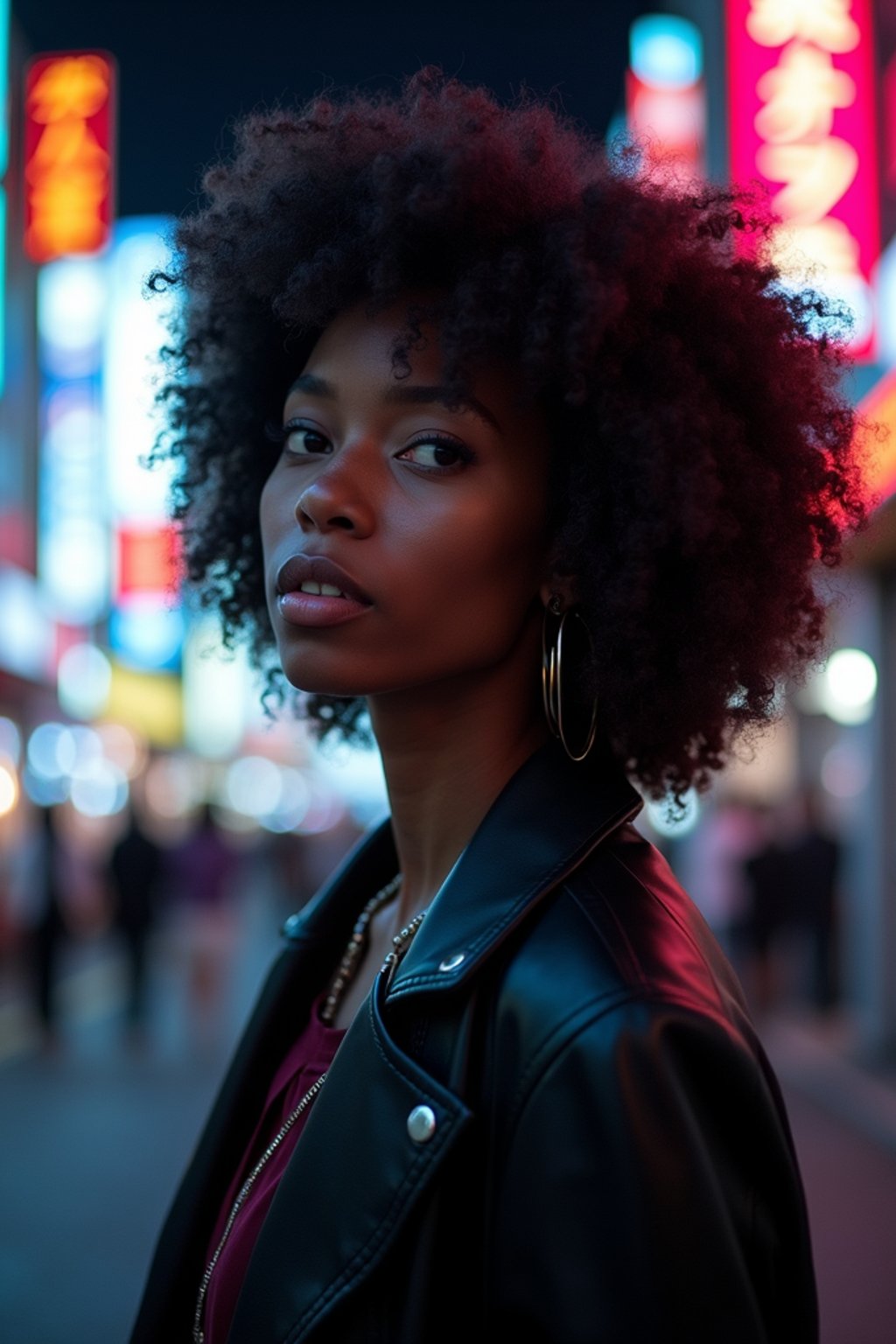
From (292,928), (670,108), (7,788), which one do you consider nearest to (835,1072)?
(292,928)

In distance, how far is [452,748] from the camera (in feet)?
5.91

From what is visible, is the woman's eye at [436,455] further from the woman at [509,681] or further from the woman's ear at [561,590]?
the woman's ear at [561,590]

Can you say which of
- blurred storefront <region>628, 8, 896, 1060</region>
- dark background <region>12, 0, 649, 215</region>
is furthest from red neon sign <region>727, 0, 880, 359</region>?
dark background <region>12, 0, 649, 215</region>

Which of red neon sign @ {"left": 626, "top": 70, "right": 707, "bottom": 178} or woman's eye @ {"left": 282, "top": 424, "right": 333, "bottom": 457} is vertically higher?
red neon sign @ {"left": 626, "top": 70, "right": 707, "bottom": 178}

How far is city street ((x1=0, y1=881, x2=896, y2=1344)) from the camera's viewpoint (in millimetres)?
4805

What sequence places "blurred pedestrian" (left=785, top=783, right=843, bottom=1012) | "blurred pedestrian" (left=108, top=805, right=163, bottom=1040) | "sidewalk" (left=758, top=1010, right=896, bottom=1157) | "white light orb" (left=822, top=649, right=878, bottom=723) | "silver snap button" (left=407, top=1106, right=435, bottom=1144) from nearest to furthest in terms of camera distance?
"silver snap button" (left=407, top=1106, right=435, bottom=1144) → "sidewalk" (left=758, top=1010, right=896, bottom=1157) → "white light orb" (left=822, top=649, right=878, bottom=723) → "blurred pedestrian" (left=785, top=783, right=843, bottom=1012) → "blurred pedestrian" (left=108, top=805, right=163, bottom=1040)

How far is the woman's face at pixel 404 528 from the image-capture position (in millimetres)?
1605

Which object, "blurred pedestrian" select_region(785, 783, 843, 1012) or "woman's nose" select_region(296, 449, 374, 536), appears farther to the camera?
"blurred pedestrian" select_region(785, 783, 843, 1012)

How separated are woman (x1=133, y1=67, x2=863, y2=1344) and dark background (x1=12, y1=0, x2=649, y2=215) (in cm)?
700

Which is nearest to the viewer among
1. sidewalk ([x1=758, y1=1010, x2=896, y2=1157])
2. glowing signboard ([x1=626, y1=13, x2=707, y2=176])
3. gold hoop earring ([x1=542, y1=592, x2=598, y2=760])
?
gold hoop earring ([x1=542, y1=592, x2=598, y2=760])

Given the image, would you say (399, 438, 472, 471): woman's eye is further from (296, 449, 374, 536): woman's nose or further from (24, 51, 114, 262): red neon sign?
(24, 51, 114, 262): red neon sign

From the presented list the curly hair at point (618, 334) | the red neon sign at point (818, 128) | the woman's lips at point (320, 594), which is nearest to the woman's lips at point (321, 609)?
the woman's lips at point (320, 594)

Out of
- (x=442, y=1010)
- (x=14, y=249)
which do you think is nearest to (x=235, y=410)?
(x=442, y=1010)

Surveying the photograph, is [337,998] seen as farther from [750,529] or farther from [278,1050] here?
[750,529]
